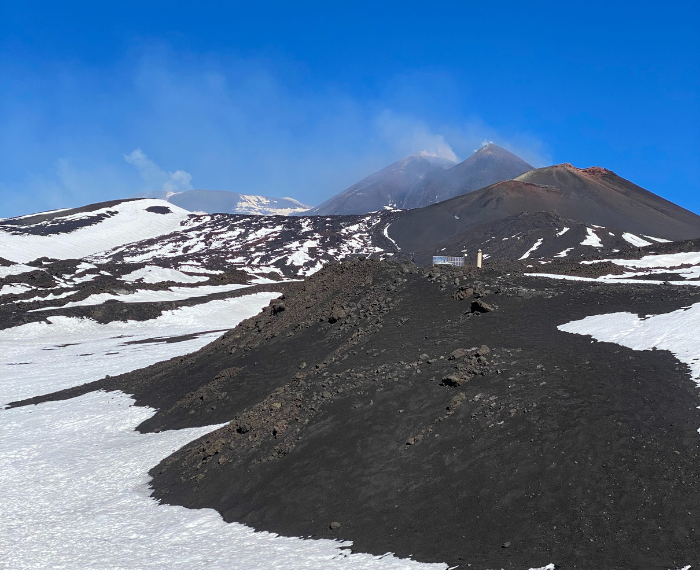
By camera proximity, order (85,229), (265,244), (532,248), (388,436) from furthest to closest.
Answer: (85,229), (265,244), (532,248), (388,436)

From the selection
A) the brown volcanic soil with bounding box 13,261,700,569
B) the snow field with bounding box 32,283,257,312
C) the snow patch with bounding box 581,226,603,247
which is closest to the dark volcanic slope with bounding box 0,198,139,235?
the snow field with bounding box 32,283,257,312

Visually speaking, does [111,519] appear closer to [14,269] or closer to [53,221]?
[14,269]

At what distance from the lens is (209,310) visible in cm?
6334

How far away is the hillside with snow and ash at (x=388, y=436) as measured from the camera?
1051 centimetres

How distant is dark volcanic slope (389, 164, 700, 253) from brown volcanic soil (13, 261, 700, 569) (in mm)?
99143

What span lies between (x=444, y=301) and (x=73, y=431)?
15.5m

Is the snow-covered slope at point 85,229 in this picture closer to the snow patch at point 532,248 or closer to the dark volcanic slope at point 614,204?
the snow patch at point 532,248

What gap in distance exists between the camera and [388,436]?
1445cm

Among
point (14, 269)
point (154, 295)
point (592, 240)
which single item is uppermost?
point (14, 269)

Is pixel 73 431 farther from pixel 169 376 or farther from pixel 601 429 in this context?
pixel 601 429

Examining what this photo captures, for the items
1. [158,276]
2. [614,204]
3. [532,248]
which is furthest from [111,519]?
[614,204]

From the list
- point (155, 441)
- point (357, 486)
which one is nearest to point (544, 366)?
point (357, 486)

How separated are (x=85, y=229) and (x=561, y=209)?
121m

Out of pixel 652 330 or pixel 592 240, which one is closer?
pixel 652 330
